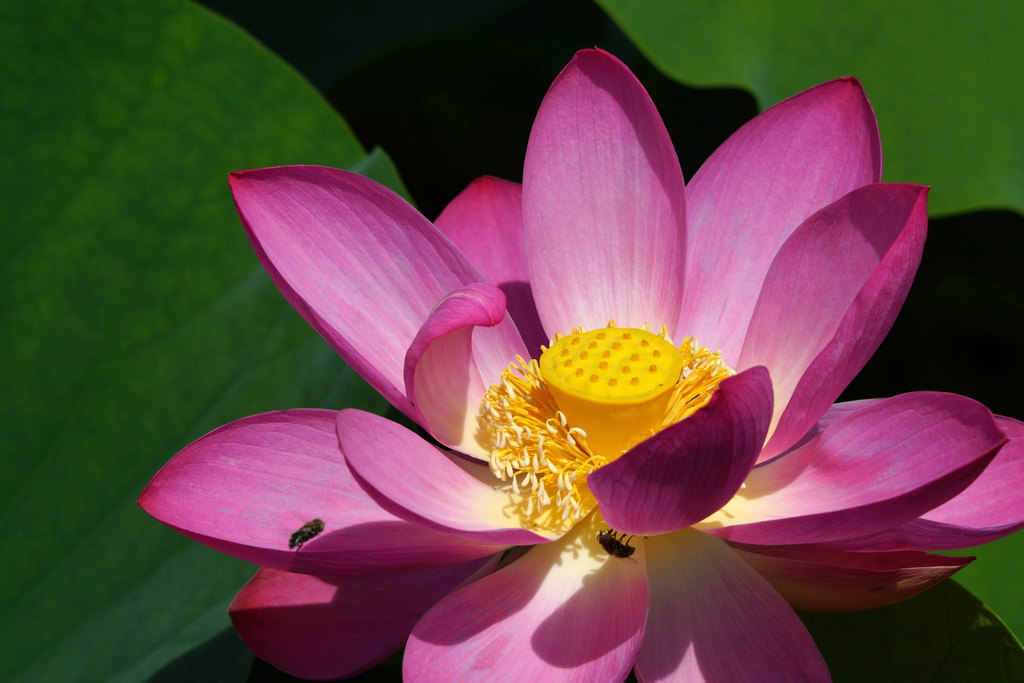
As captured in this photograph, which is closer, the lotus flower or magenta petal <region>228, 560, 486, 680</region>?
the lotus flower

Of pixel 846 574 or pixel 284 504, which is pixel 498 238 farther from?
pixel 846 574

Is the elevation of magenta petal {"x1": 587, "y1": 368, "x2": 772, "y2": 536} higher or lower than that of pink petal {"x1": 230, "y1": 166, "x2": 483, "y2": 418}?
lower

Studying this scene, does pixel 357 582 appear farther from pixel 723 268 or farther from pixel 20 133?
pixel 20 133

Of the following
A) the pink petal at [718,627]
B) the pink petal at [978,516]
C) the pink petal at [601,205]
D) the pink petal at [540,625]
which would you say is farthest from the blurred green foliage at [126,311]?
the pink petal at [978,516]

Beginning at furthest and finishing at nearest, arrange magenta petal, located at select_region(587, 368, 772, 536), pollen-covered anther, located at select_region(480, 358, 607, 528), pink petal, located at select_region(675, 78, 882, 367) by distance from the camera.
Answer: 1. pink petal, located at select_region(675, 78, 882, 367)
2. pollen-covered anther, located at select_region(480, 358, 607, 528)
3. magenta petal, located at select_region(587, 368, 772, 536)

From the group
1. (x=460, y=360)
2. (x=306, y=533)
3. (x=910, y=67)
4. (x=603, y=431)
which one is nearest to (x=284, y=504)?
(x=306, y=533)

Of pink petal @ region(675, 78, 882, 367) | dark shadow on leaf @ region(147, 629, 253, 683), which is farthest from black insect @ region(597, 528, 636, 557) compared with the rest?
dark shadow on leaf @ region(147, 629, 253, 683)

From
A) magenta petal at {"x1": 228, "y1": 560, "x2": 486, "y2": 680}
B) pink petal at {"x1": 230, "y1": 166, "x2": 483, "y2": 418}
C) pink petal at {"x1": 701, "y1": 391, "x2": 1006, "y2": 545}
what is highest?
pink petal at {"x1": 230, "y1": 166, "x2": 483, "y2": 418}

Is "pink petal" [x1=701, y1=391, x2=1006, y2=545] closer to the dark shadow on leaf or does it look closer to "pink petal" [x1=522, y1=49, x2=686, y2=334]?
"pink petal" [x1=522, y1=49, x2=686, y2=334]

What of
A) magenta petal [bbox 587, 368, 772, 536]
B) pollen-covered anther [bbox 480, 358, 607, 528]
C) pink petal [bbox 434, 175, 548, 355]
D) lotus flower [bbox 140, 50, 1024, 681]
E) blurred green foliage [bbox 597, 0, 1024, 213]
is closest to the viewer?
magenta petal [bbox 587, 368, 772, 536]
